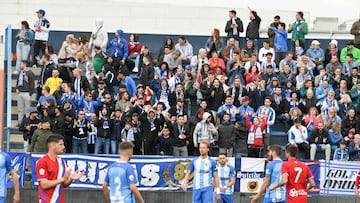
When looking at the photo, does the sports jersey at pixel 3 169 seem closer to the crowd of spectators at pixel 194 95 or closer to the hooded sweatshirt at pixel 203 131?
the crowd of spectators at pixel 194 95

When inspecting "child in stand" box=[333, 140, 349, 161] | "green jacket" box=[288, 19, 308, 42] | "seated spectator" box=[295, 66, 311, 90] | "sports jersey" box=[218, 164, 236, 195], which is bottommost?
"sports jersey" box=[218, 164, 236, 195]

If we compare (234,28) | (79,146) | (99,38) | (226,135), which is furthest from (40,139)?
(234,28)

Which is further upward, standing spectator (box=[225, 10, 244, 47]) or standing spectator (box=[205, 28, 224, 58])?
standing spectator (box=[225, 10, 244, 47])

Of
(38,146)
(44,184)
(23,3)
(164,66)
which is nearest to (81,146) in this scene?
(38,146)

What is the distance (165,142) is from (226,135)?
5.33 ft

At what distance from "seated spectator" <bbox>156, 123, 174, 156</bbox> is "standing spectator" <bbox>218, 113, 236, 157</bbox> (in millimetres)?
1296

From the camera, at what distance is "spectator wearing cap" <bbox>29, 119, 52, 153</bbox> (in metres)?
24.3

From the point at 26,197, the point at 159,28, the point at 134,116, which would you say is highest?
the point at 159,28

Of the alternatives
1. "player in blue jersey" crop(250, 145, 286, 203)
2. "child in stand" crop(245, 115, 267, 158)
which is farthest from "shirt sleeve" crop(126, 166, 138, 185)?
"child in stand" crop(245, 115, 267, 158)

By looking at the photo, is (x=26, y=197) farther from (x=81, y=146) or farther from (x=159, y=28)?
(x=159, y=28)

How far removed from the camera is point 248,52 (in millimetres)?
30141

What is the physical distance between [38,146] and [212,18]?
17.1 meters

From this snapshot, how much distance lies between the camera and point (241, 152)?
26250 millimetres

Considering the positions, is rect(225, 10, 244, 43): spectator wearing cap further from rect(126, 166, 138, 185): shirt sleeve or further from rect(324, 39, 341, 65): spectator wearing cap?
rect(126, 166, 138, 185): shirt sleeve
